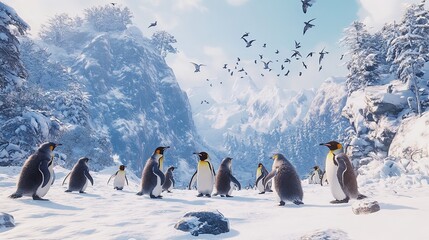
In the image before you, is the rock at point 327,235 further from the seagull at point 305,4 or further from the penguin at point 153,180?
the seagull at point 305,4

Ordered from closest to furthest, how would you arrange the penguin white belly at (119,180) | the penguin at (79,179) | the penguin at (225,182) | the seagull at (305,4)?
the seagull at (305,4)
the penguin at (225,182)
the penguin at (79,179)
the penguin white belly at (119,180)

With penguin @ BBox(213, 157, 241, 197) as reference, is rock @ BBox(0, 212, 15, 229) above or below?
below

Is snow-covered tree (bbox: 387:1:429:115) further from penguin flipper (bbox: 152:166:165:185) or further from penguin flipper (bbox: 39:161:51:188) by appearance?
penguin flipper (bbox: 39:161:51:188)

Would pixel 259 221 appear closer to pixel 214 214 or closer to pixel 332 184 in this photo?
pixel 214 214

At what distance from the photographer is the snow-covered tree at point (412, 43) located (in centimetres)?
3888

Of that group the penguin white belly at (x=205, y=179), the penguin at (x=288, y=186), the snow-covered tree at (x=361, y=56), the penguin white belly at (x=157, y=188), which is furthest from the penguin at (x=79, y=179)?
the snow-covered tree at (x=361, y=56)

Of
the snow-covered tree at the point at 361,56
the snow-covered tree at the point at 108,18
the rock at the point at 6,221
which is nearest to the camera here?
the rock at the point at 6,221

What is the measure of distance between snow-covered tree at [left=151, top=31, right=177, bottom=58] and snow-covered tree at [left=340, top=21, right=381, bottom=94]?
349 ft

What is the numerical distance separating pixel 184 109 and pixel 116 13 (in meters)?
47.3

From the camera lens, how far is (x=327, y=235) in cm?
429

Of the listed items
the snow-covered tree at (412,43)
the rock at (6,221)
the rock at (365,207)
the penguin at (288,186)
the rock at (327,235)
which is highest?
the snow-covered tree at (412,43)

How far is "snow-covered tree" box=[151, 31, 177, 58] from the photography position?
148375 millimetres

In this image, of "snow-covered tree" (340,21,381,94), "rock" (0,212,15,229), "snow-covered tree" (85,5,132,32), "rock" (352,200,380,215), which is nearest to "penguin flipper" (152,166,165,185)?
"rock" (0,212,15,229)

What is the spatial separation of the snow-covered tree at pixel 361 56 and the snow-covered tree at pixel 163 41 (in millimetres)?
106346
